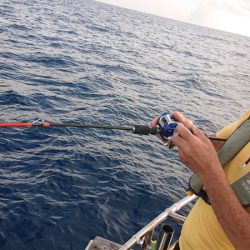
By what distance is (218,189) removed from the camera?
198cm

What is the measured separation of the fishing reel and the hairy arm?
45 cm

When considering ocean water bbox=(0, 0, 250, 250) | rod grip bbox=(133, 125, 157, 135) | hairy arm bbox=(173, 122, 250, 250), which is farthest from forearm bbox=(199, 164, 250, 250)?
ocean water bbox=(0, 0, 250, 250)

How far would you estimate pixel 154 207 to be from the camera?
7.63 meters

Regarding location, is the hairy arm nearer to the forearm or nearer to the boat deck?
the forearm

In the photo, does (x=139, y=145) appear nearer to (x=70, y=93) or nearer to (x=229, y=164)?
(x=70, y=93)

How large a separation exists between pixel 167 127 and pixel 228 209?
36.9 inches

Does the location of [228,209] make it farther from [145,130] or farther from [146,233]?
[146,233]

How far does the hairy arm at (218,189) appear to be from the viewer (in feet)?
6.32

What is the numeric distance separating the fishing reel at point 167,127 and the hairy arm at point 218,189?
0.45 metres

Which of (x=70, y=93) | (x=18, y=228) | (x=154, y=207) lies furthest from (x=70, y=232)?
(x=70, y=93)

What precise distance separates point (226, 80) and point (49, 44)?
1518cm

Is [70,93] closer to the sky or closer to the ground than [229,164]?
closer to the ground

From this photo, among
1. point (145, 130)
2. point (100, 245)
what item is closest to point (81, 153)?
point (100, 245)

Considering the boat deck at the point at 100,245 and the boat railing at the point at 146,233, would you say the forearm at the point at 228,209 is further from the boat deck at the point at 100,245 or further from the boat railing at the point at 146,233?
the boat deck at the point at 100,245
